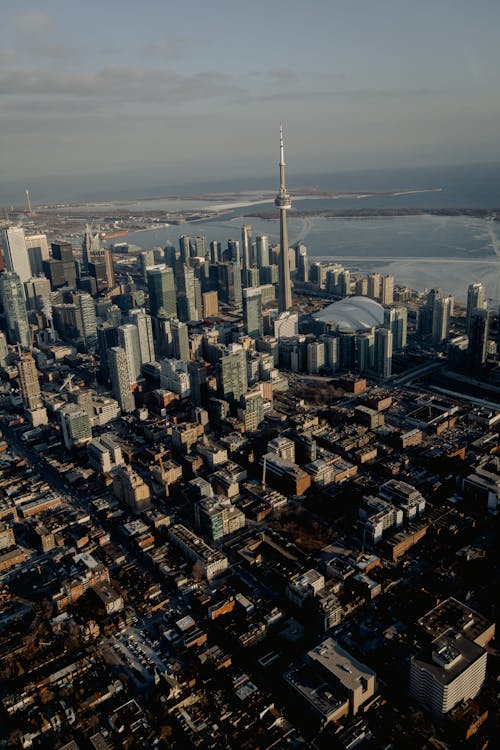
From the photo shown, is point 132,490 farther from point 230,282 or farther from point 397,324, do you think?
point 230,282

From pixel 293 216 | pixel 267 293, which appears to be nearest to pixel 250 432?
pixel 267 293

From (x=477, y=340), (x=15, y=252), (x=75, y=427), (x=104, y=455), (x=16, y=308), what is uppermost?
(x=15, y=252)

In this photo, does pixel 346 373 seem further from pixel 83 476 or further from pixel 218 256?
pixel 218 256

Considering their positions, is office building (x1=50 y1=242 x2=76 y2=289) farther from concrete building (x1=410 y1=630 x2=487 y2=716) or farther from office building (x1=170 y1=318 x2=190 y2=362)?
concrete building (x1=410 y1=630 x2=487 y2=716)

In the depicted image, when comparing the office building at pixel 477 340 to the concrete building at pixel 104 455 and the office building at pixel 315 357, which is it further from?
the concrete building at pixel 104 455

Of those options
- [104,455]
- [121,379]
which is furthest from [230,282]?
[104,455]

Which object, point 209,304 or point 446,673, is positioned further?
point 209,304
